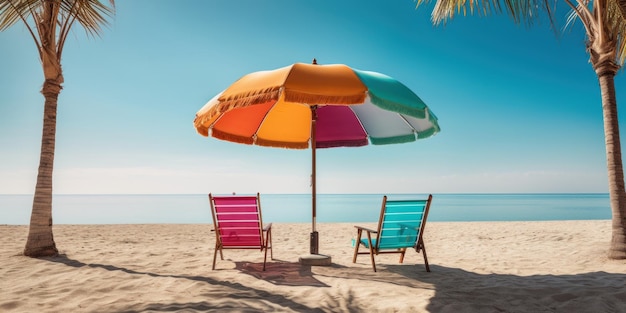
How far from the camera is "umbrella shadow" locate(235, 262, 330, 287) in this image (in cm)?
403

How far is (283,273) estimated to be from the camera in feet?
14.8

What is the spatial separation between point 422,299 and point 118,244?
19.1 feet

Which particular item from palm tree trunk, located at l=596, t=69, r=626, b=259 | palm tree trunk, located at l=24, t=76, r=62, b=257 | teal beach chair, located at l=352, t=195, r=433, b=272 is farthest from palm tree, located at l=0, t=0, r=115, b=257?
palm tree trunk, located at l=596, t=69, r=626, b=259

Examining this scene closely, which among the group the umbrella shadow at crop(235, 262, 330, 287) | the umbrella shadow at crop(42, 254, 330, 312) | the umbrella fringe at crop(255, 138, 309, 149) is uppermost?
the umbrella fringe at crop(255, 138, 309, 149)

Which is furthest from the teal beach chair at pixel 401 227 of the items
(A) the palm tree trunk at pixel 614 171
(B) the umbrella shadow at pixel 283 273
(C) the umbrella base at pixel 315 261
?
(A) the palm tree trunk at pixel 614 171

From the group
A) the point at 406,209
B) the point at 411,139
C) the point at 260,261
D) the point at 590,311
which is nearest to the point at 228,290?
the point at 260,261

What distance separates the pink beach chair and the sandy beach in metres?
0.34

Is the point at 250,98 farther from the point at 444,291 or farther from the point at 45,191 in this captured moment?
the point at 45,191

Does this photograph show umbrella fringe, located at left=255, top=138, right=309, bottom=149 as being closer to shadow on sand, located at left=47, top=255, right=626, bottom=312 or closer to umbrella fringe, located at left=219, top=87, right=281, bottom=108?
shadow on sand, located at left=47, top=255, right=626, bottom=312

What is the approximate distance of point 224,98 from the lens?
408 cm

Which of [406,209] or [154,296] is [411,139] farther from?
[154,296]

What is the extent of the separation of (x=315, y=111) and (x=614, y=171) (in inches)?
168

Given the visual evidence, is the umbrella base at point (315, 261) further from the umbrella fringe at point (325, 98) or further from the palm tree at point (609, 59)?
the palm tree at point (609, 59)

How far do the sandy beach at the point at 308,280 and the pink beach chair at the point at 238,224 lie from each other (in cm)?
34
